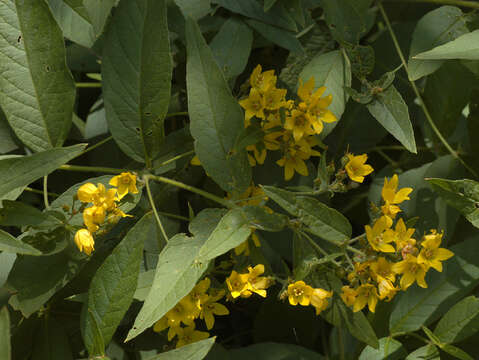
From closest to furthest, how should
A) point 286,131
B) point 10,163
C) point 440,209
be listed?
point 10,163
point 286,131
point 440,209

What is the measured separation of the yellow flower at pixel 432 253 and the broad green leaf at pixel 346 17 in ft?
1.94

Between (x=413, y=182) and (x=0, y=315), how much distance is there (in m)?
1.20

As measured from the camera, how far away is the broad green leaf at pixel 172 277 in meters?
1.09

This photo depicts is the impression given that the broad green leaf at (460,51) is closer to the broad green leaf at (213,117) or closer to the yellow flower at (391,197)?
the yellow flower at (391,197)

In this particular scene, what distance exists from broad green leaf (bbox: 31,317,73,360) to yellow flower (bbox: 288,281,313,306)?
625 millimetres

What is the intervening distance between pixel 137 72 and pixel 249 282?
1.99 ft

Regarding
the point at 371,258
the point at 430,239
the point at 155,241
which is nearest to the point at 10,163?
the point at 155,241

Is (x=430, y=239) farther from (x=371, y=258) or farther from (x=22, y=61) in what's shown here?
(x=22, y=61)

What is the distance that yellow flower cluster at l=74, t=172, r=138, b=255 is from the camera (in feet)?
3.96

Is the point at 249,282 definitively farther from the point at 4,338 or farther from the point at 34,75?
the point at 34,75

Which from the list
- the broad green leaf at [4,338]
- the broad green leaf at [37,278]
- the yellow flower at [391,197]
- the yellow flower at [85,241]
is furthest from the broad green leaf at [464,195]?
the broad green leaf at [4,338]

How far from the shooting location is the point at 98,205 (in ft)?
4.04

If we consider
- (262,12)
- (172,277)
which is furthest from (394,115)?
(172,277)

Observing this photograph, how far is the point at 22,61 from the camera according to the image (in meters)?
1.28
